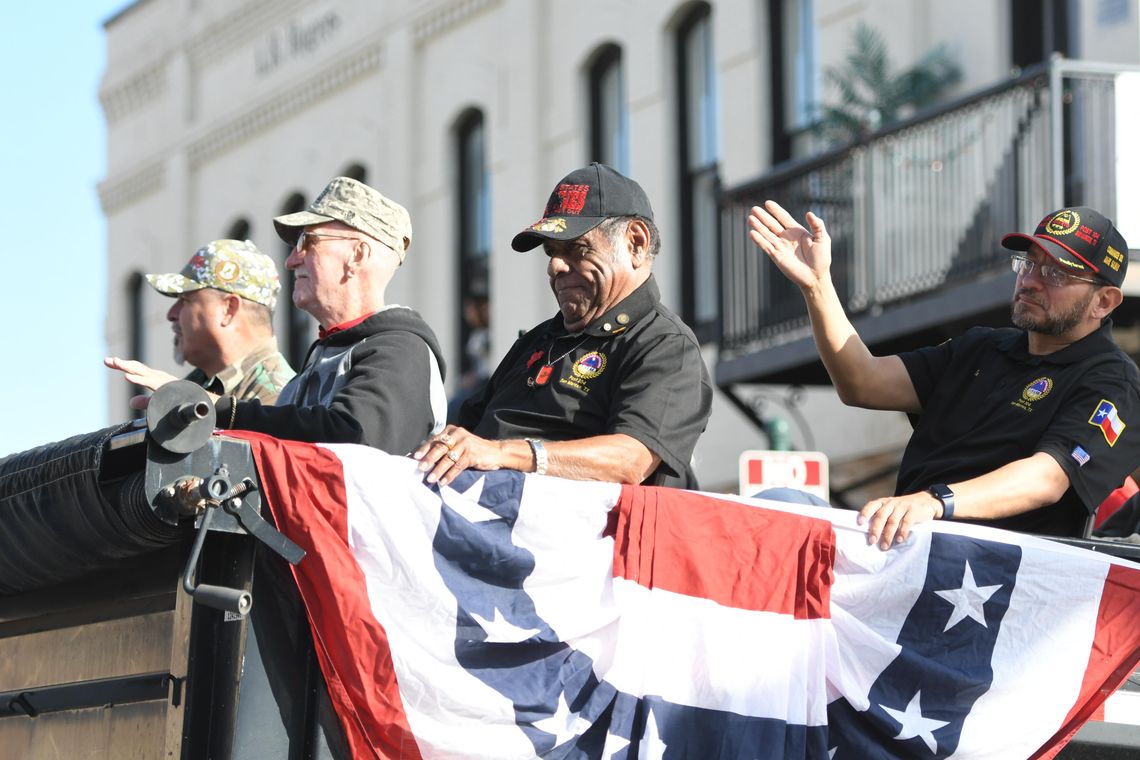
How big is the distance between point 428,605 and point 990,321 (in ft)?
30.4

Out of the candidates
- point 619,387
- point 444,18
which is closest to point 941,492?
point 619,387

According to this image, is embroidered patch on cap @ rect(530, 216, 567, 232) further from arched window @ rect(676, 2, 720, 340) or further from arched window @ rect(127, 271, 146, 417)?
arched window @ rect(127, 271, 146, 417)

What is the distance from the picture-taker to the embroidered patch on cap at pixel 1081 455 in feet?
19.6

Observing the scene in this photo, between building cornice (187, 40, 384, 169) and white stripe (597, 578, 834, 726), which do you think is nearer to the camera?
white stripe (597, 578, 834, 726)

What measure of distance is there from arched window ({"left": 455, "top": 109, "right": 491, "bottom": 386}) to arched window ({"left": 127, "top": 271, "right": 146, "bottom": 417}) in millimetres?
7233

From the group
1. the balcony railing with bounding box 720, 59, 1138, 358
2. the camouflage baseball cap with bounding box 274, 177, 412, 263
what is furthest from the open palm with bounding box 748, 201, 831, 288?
the balcony railing with bounding box 720, 59, 1138, 358

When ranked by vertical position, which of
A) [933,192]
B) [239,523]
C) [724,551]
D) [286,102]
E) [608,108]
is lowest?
[724,551]

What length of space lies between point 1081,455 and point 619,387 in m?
1.38

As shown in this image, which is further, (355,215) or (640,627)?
(355,215)

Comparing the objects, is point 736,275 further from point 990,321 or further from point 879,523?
point 879,523

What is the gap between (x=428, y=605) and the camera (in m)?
4.94

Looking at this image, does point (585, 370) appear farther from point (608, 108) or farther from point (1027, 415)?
point (608, 108)

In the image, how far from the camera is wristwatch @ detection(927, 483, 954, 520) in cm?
570

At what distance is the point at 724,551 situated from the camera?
5.23 meters
